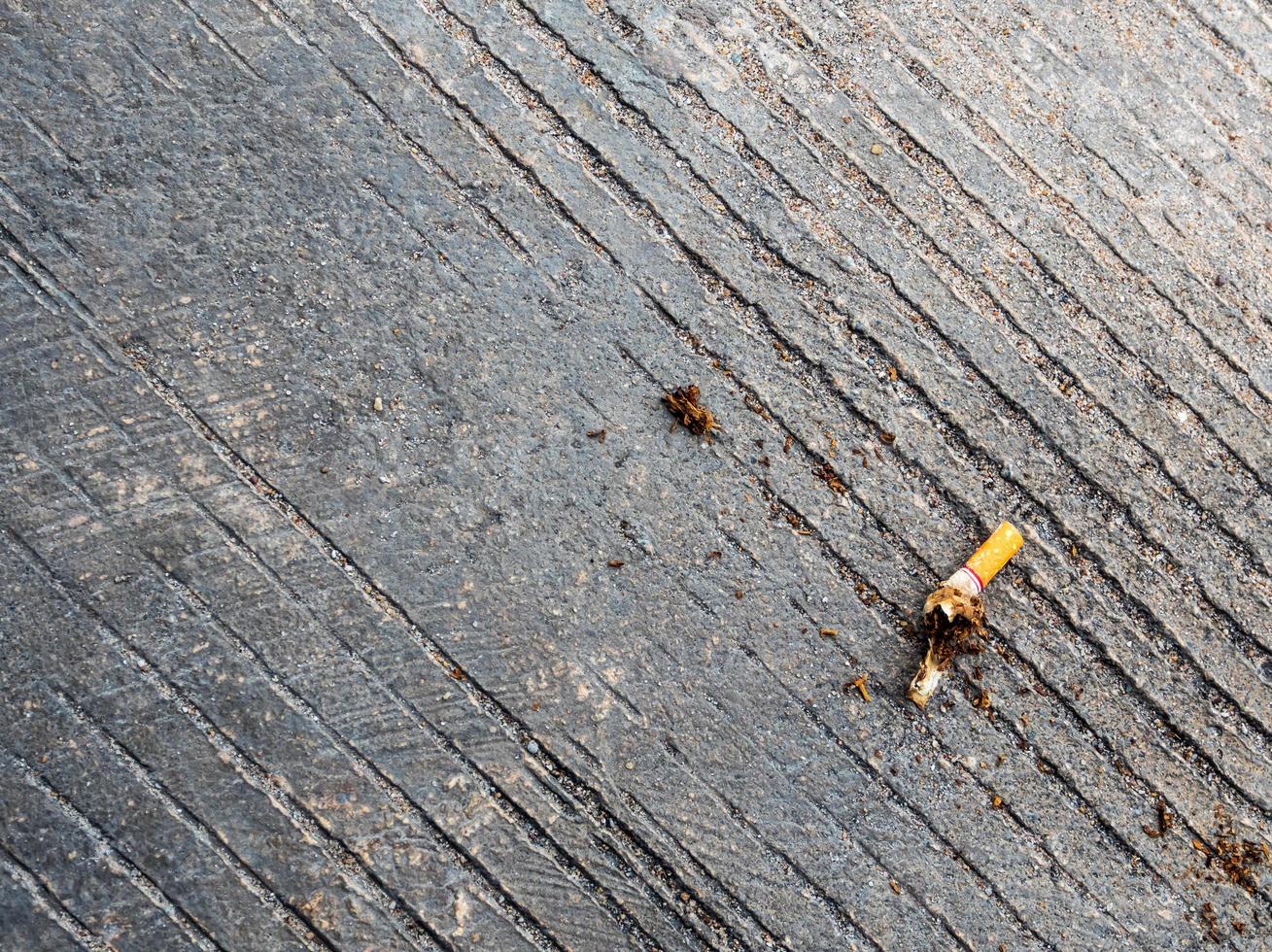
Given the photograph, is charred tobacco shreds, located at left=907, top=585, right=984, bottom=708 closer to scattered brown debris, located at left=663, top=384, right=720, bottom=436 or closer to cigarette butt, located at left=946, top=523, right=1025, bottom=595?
cigarette butt, located at left=946, top=523, right=1025, bottom=595

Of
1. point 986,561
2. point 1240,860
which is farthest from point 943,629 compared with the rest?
point 1240,860

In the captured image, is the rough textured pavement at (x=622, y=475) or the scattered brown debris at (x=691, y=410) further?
the scattered brown debris at (x=691, y=410)

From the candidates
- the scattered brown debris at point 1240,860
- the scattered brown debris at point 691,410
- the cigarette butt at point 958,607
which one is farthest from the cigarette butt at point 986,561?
the scattered brown debris at point 1240,860

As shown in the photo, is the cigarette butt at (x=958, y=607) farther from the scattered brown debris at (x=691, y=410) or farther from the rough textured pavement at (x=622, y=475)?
the scattered brown debris at (x=691, y=410)

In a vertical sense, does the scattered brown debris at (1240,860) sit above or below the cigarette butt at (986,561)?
below

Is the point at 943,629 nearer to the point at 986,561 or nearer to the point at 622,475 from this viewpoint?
the point at 986,561

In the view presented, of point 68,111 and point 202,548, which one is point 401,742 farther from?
point 68,111
